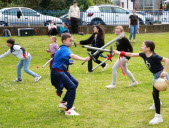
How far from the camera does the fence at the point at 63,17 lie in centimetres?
2400

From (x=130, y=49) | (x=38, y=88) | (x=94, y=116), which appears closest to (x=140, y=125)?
(x=94, y=116)

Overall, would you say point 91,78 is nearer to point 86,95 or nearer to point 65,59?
point 86,95

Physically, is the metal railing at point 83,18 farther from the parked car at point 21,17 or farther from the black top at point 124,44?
the black top at point 124,44

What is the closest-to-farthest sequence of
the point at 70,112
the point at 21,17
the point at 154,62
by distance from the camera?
the point at 154,62 → the point at 70,112 → the point at 21,17

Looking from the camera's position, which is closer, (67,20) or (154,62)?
(154,62)

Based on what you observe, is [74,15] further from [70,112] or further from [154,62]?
[154,62]

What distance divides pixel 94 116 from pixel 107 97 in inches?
70.9

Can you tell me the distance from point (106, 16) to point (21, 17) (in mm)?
6029

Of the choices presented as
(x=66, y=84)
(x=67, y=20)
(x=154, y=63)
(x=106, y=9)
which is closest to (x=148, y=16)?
(x=106, y=9)

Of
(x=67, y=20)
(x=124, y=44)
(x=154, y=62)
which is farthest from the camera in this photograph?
(x=67, y=20)

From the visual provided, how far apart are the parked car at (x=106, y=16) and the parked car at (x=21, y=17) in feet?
9.25

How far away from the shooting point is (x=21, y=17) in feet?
80.0

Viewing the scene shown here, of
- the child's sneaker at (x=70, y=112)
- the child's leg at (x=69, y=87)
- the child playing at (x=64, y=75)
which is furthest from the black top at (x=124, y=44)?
the child's sneaker at (x=70, y=112)

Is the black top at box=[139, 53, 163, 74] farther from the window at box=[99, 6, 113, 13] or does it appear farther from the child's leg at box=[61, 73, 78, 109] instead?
the window at box=[99, 6, 113, 13]
